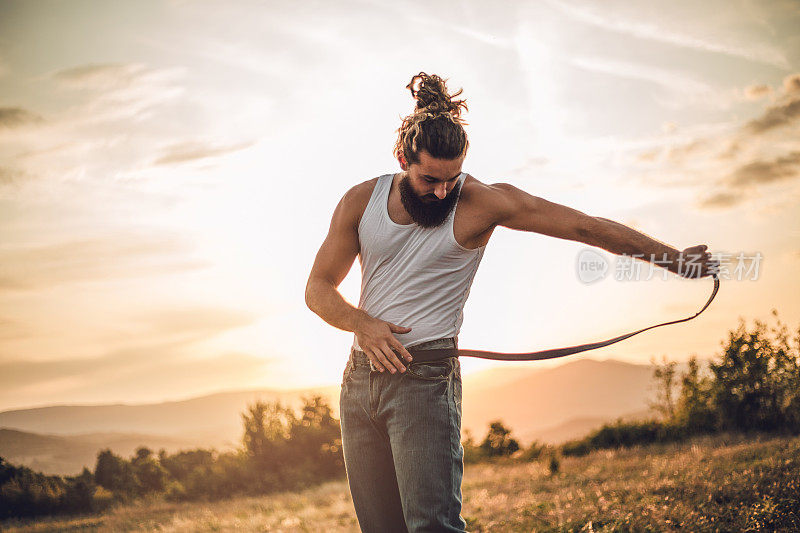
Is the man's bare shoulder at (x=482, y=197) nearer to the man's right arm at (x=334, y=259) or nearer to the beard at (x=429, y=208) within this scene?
the beard at (x=429, y=208)

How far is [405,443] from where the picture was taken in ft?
9.46

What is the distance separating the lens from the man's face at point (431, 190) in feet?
9.93

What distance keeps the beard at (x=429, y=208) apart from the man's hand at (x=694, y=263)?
1110mm

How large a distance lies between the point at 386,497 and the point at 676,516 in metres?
4.73

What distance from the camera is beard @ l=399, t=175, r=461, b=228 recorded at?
306 centimetres

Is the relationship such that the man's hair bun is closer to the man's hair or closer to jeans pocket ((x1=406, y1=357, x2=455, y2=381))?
the man's hair

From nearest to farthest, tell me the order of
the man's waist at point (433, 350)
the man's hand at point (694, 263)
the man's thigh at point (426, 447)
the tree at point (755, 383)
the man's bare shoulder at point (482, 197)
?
the man's thigh at point (426, 447) < the man's waist at point (433, 350) < the man's bare shoulder at point (482, 197) < the man's hand at point (694, 263) < the tree at point (755, 383)

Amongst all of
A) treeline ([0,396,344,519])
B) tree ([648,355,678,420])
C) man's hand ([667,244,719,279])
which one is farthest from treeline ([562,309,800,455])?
man's hand ([667,244,719,279])

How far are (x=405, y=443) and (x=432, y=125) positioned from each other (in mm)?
1417

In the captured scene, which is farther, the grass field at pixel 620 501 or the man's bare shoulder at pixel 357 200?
the grass field at pixel 620 501

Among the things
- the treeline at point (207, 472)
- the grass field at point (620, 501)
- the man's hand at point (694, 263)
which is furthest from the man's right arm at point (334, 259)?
the treeline at point (207, 472)

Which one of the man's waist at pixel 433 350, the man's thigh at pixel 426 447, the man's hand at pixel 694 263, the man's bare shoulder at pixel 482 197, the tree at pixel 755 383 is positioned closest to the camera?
the man's thigh at pixel 426 447

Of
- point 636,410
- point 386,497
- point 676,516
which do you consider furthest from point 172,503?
point 386,497

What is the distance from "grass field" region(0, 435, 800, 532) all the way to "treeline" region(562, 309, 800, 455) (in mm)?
2822
